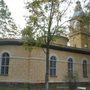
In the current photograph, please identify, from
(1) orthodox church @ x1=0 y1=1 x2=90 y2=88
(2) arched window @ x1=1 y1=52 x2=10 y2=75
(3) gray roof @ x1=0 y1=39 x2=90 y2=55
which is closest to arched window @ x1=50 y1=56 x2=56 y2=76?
(1) orthodox church @ x1=0 y1=1 x2=90 y2=88

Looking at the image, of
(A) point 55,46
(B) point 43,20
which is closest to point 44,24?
(B) point 43,20

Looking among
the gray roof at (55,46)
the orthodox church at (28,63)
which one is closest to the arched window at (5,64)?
the orthodox church at (28,63)

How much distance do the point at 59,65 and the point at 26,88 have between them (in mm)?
5475

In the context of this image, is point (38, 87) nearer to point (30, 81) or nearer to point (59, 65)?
point (30, 81)

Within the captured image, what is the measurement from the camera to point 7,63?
21797mm

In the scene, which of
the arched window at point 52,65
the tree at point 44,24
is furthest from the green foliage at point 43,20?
the arched window at point 52,65

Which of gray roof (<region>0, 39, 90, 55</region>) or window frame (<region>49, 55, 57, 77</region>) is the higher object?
gray roof (<region>0, 39, 90, 55</region>)

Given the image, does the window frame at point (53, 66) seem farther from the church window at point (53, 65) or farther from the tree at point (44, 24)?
the tree at point (44, 24)

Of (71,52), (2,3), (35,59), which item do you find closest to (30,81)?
(35,59)

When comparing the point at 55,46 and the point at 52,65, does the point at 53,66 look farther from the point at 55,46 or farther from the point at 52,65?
the point at 55,46

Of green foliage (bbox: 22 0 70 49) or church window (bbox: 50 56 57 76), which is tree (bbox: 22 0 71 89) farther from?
church window (bbox: 50 56 57 76)

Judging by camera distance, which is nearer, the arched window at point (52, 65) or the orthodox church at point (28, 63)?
the orthodox church at point (28, 63)

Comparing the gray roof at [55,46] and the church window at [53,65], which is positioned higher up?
the gray roof at [55,46]

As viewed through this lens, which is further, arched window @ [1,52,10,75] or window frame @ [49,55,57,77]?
window frame @ [49,55,57,77]
